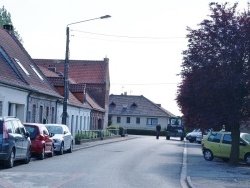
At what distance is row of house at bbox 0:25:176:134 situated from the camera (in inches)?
1329

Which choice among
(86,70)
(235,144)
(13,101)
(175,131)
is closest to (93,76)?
(86,70)

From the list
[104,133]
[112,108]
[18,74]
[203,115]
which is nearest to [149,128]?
[112,108]

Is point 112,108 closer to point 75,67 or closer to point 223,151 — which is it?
point 75,67

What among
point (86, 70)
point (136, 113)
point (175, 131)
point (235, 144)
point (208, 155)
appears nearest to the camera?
point (235, 144)

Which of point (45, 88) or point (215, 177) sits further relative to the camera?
point (45, 88)

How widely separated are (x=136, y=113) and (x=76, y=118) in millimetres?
51139

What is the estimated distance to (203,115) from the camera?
86.4 ft

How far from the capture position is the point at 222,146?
28.8 m

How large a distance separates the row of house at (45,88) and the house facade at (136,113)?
2614 centimetres

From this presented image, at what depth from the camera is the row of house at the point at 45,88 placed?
3375 cm

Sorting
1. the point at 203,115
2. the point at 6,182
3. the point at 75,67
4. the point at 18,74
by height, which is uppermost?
the point at 75,67

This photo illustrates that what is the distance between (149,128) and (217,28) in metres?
78.7

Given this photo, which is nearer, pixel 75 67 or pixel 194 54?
pixel 194 54

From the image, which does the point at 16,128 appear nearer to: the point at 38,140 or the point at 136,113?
the point at 38,140
